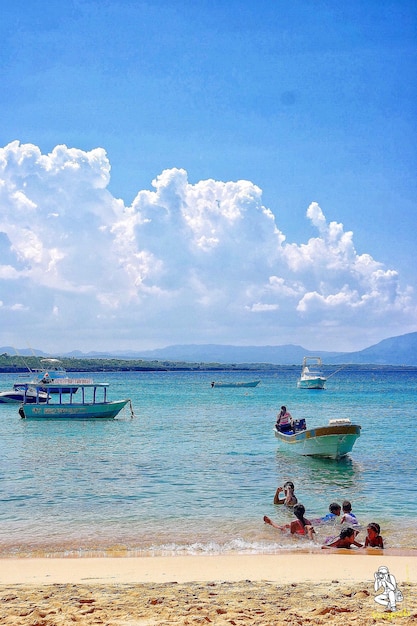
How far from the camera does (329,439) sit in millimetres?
25766

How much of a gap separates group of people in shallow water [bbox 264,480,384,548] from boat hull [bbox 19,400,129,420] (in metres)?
30.3

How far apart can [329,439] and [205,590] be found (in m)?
16.7

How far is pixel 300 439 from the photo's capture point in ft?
87.9

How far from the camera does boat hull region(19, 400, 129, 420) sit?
152 ft

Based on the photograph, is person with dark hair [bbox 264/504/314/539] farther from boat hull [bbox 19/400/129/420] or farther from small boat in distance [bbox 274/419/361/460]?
boat hull [bbox 19/400/129/420]

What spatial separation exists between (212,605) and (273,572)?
9.37 ft

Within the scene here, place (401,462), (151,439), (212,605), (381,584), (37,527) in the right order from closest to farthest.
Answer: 1. (212,605)
2. (381,584)
3. (37,527)
4. (401,462)
5. (151,439)

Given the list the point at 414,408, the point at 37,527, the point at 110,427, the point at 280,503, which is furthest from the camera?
the point at 414,408

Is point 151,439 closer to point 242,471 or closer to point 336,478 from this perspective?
point 242,471

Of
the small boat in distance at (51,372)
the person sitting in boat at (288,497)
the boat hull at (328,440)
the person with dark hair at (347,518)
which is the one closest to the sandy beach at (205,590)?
the person with dark hair at (347,518)

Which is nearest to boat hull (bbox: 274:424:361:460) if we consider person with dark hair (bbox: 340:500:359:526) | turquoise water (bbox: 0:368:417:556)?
turquoise water (bbox: 0:368:417:556)

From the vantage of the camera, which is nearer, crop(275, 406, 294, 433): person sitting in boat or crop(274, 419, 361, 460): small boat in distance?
crop(274, 419, 361, 460): small boat in distance

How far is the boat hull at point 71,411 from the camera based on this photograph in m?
46.2

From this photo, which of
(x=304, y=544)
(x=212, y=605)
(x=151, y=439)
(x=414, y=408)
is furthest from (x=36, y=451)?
(x=414, y=408)
